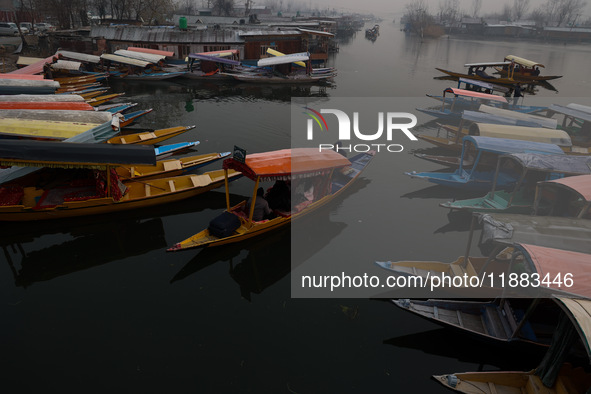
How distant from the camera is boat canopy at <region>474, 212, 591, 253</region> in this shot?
28.0 ft

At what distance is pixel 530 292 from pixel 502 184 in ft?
24.9

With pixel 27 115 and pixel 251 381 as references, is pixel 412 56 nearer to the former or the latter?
pixel 27 115

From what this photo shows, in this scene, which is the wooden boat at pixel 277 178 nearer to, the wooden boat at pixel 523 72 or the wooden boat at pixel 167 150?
the wooden boat at pixel 167 150

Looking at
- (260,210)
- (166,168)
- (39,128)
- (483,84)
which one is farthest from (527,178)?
(39,128)

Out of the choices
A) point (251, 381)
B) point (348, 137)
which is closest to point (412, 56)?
point (348, 137)

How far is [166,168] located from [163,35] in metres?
30.3

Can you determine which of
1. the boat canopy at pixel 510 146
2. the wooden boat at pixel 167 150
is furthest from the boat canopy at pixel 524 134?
the wooden boat at pixel 167 150

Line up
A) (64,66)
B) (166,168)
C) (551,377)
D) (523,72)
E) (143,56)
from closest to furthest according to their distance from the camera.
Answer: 1. (551,377)
2. (166,168)
3. (64,66)
4. (143,56)
5. (523,72)

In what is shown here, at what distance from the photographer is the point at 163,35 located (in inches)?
1523

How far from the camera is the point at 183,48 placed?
3916 cm

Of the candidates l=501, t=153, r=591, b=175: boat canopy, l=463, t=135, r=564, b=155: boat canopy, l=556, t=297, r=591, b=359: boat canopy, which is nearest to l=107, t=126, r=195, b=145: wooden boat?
l=463, t=135, r=564, b=155: boat canopy

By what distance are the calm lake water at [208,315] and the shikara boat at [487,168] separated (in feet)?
3.19

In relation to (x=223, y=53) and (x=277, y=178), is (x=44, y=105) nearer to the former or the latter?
(x=277, y=178)

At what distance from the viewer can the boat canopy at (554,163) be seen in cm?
1212
